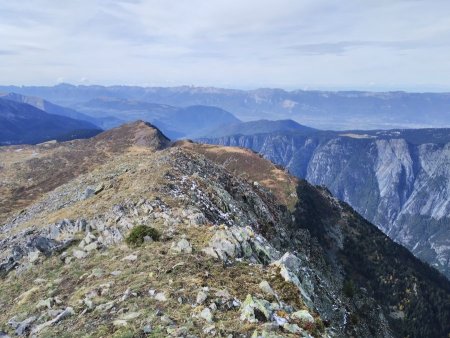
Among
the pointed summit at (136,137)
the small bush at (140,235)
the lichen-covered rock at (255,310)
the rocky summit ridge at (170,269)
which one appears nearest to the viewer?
the lichen-covered rock at (255,310)

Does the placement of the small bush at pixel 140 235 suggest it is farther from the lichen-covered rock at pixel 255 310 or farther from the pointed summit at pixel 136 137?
the pointed summit at pixel 136 137

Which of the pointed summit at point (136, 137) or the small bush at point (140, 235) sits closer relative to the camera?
the small bush at point (140, 235)

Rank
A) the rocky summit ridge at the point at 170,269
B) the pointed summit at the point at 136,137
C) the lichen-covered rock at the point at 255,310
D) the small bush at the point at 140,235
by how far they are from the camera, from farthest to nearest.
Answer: the pointed summit at the point at 136,137 < the small bush at the point at 140,235 < the rocky summit ridge at the point at 170,269 < the lichen-covered rock at the point at 255,310

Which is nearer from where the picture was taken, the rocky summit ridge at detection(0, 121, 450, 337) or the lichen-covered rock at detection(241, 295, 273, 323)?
the lichen-covered rock at detection(241, 295, 273, 323)

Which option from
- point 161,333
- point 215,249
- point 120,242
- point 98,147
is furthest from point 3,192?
point 161,333

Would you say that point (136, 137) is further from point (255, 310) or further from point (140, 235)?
point (255, 310)

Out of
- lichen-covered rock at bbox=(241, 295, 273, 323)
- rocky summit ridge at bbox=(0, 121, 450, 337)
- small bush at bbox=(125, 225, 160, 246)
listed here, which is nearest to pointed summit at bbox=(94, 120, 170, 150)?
rocky summit ridge at bbox=(0, 121, 450, 337)

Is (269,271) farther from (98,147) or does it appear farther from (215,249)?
(98,147)

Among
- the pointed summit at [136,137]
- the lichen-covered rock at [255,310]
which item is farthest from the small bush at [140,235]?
the pointed summit at [136,137]

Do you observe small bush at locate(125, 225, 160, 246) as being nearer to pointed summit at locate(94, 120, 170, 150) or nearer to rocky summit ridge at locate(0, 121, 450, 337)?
rocky summit ridge at locate(0, 121, 450, 337)
